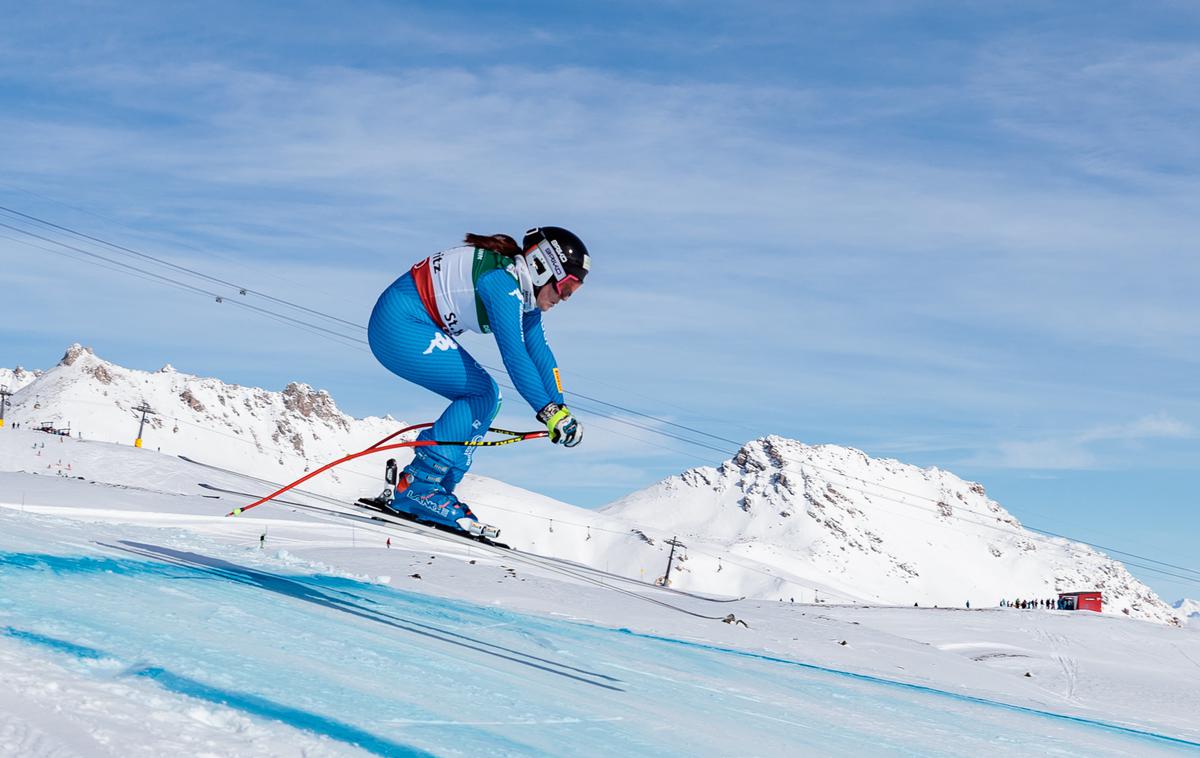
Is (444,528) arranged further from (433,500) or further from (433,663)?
(433,663)

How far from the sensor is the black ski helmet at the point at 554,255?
7.77 m

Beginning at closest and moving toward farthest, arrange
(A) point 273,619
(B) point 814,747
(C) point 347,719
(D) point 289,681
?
(C) point 347,719 < (D) point 289,681 < (B) point 814,747 < (A) point 273,619

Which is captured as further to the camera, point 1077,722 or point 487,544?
point 487,544

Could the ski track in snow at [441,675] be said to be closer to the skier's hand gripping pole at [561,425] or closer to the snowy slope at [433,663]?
the snowy slope at [433,663]

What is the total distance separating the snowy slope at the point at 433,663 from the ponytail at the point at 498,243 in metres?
2.36

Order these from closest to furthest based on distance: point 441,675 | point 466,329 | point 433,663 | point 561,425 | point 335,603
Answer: point 441,675 < point 433,663 < point 335,603 < point 561,425 < point 466,329

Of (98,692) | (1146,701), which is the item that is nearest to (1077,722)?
(1146,701)

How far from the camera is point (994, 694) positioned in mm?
7152

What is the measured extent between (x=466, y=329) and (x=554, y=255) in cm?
97

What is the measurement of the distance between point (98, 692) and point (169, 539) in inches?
173

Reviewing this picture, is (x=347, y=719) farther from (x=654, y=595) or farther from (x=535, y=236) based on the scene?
(x=654, y=595)

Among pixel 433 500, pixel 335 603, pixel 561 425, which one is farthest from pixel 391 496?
pixel 335 603

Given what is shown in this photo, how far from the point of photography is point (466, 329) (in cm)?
823

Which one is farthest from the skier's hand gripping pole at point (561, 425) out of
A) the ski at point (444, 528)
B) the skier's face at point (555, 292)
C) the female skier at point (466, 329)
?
the ski at point (444, 528)
